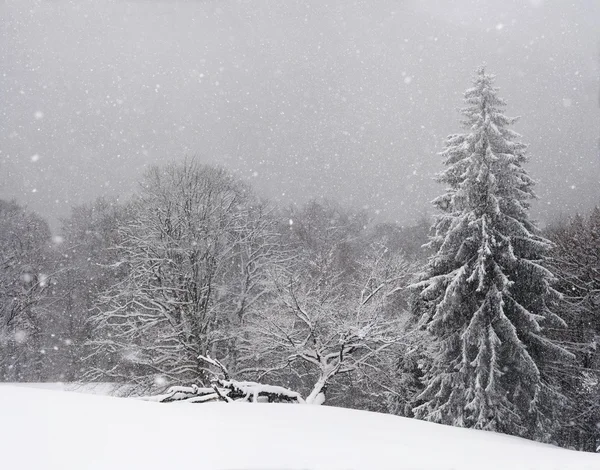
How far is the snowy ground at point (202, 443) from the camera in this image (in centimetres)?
279

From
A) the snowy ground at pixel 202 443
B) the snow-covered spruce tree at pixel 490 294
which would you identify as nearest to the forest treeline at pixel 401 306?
the snow-covered spruce tree at pixel 490 294

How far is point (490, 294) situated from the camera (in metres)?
14.0

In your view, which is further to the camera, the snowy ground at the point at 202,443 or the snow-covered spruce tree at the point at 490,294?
the snow-covered spruce tree at the point at 490,294

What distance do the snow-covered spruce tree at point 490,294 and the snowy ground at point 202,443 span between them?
9560 millimetres

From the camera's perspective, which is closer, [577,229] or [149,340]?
[149,340]

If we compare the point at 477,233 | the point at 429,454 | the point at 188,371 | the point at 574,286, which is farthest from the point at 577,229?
the point at 429,454

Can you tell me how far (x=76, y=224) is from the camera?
1228 inches

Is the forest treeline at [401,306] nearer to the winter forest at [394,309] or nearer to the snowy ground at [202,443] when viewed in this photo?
the winter forest at [394,309]

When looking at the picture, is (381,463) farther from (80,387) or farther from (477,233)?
(80,387)

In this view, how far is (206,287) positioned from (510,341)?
35.0 feet

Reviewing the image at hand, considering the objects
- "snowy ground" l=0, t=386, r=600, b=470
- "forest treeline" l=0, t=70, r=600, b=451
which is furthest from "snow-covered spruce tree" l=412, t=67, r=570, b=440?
"snowy ground" l=0, t=386, r=600, b=470

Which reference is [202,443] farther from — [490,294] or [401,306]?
[401,306]

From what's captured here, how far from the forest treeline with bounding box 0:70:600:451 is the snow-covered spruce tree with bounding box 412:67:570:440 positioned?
0.05 metres

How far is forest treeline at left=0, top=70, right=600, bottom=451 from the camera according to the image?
14062 mm
